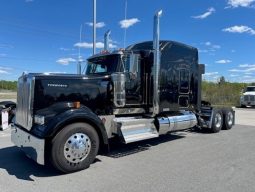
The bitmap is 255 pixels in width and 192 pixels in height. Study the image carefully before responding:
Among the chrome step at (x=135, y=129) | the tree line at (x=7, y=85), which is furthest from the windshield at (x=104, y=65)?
the tree line at (x=7, y=85)

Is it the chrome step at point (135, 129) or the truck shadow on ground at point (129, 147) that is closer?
the chrome step at point (135, 129)

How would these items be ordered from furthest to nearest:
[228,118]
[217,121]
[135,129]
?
[228,118]
[217,121]
[135,129]

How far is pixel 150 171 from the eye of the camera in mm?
5918

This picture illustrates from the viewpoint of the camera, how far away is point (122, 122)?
7203 millimetres

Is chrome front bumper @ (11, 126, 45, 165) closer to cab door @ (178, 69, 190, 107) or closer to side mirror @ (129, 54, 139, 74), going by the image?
side mirror @ (129, 54, 139, 74)

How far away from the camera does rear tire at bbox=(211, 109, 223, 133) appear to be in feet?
36.4

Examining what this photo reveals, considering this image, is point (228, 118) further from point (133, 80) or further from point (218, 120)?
point (133, 80)

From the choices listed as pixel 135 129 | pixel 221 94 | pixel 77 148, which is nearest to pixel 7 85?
pixel 221 94

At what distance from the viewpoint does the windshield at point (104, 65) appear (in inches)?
298

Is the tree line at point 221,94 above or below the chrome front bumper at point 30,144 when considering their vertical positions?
above

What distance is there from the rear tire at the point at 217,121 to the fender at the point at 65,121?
5.98 meters

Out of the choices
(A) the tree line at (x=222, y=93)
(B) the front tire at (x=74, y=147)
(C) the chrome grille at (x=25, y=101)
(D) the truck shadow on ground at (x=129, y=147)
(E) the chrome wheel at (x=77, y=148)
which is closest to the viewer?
(B) the front tire at (x=74, y=147)

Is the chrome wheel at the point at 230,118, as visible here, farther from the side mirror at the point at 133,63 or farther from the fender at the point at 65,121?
the fender at the point at 65,121

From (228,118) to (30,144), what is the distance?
871 cm
